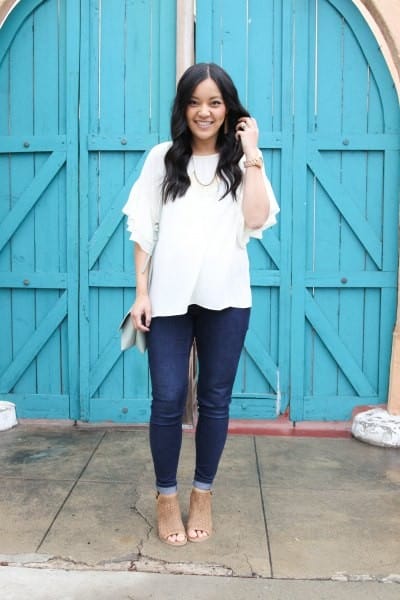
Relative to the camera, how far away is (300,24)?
4078 mm

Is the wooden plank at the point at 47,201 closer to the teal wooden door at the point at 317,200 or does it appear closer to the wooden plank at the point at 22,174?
the wooden plank at the point at 22,174

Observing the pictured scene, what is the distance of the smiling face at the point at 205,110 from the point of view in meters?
2.52

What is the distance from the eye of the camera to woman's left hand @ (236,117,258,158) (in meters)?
2.53

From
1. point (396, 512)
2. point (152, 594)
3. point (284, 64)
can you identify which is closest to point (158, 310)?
point (152, 594)

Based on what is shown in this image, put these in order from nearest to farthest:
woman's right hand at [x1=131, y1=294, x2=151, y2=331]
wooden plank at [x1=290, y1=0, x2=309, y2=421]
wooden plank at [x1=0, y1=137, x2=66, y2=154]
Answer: woman's right hand at [x1=131, y1=294, x2=151, y2=331] → wooden plank at [x1=290, y1=0, x2=309, y2=421] → wooden plank at [x1=0, y1=137, x2=66, y2=154]

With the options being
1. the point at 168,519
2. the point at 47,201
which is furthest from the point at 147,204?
the point at 47,201

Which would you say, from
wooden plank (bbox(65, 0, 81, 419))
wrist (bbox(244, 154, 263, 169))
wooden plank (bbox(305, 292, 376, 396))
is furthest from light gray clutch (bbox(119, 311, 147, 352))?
wooden plank (bbox(305, 292, 376, 396))

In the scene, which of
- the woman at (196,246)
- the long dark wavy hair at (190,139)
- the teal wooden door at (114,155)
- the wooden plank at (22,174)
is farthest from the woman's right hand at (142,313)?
the wooden plank at (22,174)

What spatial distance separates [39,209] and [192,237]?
6.58ft

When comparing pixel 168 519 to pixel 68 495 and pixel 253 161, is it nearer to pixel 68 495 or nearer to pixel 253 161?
pixel 68 495

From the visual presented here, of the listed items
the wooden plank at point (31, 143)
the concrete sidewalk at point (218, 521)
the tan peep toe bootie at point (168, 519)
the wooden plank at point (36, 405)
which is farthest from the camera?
the wooden plank at point (36, 405)

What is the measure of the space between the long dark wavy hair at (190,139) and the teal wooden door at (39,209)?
173 cm

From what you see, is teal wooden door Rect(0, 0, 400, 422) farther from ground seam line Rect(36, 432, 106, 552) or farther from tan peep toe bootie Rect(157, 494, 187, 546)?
tan peep toe bootie Rect(157, 494, 187, 546)

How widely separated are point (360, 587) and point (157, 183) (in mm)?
1678
